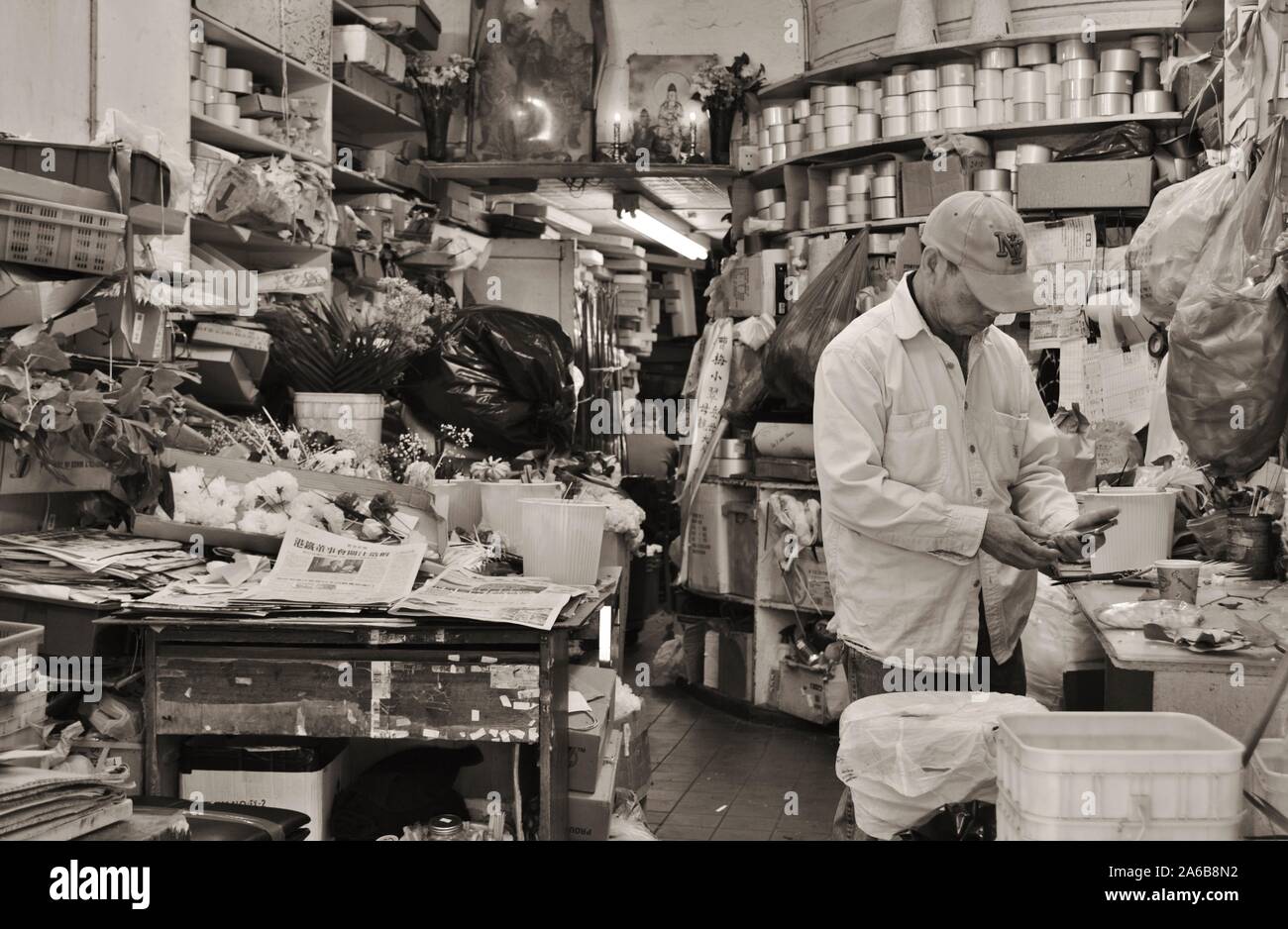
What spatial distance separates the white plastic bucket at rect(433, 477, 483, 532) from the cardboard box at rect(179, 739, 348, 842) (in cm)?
132

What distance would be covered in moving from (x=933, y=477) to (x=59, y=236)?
2.42m

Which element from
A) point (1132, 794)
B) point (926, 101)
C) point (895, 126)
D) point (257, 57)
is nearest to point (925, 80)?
point (926, 101)

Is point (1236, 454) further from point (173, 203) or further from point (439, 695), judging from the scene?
point (173, 203)

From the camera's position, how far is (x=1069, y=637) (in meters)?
3.65

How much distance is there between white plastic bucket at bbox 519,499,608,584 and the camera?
3.63 m

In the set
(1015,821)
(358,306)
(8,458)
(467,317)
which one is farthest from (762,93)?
(1015,821)

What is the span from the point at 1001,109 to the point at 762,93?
1.55 meters

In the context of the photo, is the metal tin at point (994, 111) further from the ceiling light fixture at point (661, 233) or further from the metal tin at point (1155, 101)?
the ceiling light fixture at point (661, 233)

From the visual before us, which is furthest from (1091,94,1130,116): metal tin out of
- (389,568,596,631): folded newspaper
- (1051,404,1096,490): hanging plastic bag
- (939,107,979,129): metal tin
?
(389,568,596,631): folded newspaper

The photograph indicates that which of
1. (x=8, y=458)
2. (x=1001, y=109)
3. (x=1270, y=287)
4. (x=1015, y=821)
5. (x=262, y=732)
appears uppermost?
(x=1001, y=109)

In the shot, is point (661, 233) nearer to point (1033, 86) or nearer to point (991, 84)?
point (991, 84)

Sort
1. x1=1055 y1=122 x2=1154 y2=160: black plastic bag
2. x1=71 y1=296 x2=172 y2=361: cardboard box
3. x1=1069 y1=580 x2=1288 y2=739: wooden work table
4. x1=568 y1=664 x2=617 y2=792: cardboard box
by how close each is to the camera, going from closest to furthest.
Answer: x1=1069 y1=580 x2=1288 y2=739: wooden work table
x1=568 y1=664 x2=617 y2=792: cardboard box
x1=71 y1=296 x2=172 y2=361: cardboard box
x1=1055 y1=122 x2=1154 y2=160: black plastic bag

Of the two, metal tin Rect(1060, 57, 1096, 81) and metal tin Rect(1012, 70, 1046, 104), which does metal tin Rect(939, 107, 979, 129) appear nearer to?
metal tin Rect(1012, 70, 1046, 104)

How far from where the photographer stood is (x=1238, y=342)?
115 inches
